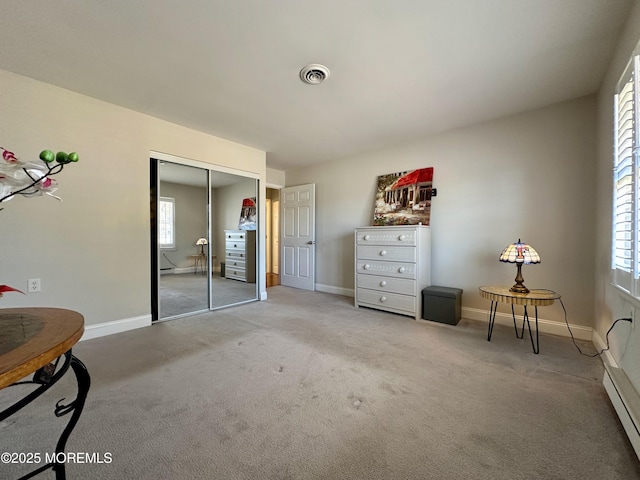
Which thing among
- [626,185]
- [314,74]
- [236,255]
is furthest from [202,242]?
[626,185]

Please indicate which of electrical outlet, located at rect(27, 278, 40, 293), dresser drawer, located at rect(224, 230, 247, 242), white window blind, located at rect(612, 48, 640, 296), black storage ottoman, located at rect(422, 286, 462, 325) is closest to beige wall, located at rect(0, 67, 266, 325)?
electrical outlet, located at rect(27, 278, 40, 293)

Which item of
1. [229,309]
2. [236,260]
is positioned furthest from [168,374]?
[236,260]

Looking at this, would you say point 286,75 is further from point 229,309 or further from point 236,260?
point 229,309

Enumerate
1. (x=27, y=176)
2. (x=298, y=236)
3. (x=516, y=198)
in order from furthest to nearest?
(x=298, y=236) < (x=516, y=198) < (x=27, y=176)

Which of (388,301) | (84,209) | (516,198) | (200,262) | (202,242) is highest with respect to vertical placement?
(516,198)

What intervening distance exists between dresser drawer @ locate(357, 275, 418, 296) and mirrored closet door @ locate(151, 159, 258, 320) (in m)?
1.72

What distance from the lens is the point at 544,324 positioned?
9.36 ft

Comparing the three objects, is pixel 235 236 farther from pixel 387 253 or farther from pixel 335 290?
pixel 387 253

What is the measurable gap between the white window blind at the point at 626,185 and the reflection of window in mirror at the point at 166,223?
13.1 feet

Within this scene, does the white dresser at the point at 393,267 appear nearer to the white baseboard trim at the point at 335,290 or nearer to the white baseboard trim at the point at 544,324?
the white baseboard trim at the point at 544,324

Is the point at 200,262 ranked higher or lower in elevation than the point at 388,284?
higher

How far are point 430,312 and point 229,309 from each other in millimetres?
2630

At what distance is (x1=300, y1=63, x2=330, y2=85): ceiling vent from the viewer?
2180 mm

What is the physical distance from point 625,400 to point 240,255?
3987 mm
